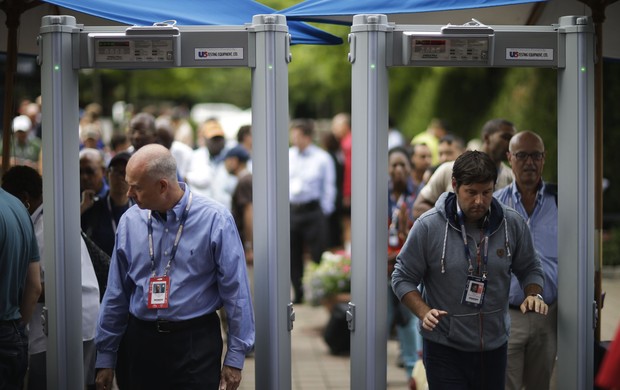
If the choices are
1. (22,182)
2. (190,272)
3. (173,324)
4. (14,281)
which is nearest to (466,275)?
(190,272)

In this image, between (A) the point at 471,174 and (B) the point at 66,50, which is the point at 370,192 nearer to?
(A) the point at 471,174

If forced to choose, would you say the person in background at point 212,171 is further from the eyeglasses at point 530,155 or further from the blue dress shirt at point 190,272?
the blue dress shirt at point 190,272

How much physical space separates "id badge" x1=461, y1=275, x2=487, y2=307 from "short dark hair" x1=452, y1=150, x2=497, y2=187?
1.65 ft

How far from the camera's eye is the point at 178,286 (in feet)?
17.3

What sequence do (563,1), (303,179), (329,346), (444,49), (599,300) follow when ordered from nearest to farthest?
(444,49) → (599,300) → (563,1) → (329,346) → (303,179)

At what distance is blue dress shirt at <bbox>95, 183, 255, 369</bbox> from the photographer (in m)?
5.29

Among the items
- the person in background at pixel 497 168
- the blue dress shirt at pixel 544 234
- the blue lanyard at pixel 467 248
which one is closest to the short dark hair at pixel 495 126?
the person in background at pixel 497 168

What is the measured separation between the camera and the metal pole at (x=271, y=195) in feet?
17.4

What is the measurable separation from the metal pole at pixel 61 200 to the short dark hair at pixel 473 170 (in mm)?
1993

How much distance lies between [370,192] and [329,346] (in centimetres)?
545

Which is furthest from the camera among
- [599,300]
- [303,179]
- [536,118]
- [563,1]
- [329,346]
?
[536,118]

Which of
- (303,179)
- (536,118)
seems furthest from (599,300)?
(536,118)

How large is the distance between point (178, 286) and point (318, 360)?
17.1ft

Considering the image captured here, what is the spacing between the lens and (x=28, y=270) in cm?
557
